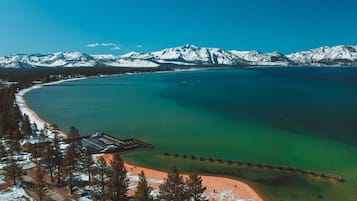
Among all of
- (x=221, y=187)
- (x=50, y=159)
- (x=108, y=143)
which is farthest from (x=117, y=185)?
(x=108, y=143)

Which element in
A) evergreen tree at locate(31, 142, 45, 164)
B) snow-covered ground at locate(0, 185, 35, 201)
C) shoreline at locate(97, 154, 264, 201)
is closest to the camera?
snow-covered ground at locate(0, 185, 35, 201)

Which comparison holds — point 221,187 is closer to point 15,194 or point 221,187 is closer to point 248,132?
point 15,194

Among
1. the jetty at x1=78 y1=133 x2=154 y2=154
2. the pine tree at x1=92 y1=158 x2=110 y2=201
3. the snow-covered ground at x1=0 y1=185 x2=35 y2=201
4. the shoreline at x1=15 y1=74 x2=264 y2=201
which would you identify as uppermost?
the pine tree at x1=92 y1=158 x2=110 y2=201

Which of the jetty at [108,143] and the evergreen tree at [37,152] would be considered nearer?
the evergreen tree at [37,152]

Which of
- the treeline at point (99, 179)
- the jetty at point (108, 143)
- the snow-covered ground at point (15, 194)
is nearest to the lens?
the treeline at point (99, 179)

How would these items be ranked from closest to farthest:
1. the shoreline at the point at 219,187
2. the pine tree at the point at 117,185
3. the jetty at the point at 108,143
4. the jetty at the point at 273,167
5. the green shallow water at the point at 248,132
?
1. the pine tree at the point at 117,185
2. the shoreline at the point at 219,187
3. the green shallow water at the point at 248,132
4. the jetty at the point at 273,167
5. the jetty at the point at 108,143

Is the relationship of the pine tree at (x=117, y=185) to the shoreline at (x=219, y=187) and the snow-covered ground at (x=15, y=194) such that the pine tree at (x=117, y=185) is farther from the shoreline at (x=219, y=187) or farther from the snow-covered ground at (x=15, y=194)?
the snow-covered ground at (x=15, y=194)

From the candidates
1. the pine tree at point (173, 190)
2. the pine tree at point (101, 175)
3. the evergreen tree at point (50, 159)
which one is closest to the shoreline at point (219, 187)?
the pine tree at point (101, 175)

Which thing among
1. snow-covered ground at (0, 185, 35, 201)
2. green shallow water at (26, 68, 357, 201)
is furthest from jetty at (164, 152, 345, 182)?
snow-covered ground at (0, 185, 35, 201)

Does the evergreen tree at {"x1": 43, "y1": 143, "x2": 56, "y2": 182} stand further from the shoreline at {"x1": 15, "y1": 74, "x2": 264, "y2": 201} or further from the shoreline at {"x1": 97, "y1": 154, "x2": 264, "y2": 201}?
the shoreline at {"x1": 15, "y1": 74, "x2": 264, "y2": 201}
